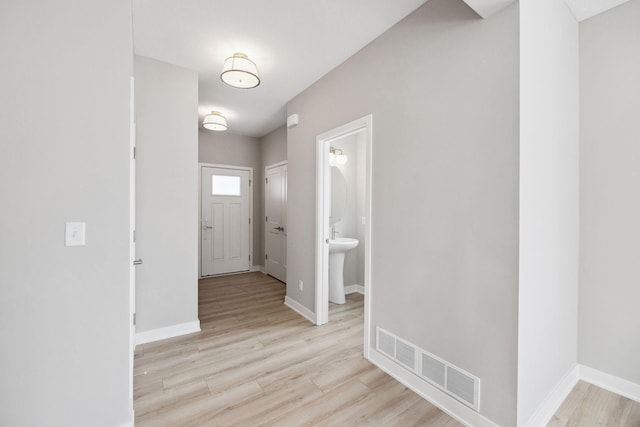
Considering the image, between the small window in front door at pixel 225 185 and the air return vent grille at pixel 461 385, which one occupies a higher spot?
the small window in front door at pixel 225 185

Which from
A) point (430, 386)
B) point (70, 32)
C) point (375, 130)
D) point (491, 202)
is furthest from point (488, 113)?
point (70, 32)

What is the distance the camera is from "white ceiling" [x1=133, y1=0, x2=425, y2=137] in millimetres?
1983

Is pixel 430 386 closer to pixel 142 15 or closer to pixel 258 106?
pixel 142 15

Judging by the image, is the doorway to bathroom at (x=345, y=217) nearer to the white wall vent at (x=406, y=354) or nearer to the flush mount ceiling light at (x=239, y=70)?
the white wall vent at (x=406, y=354)

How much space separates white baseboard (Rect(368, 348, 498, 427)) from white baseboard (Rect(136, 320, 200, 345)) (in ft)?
6.15

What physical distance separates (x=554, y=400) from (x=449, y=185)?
155 centimetres

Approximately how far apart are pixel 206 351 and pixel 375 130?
247cm

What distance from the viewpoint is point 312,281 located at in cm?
319

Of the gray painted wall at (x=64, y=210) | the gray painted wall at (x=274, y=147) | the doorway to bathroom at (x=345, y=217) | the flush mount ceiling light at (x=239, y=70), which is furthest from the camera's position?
the gray painted wall at (x=274, y=147)

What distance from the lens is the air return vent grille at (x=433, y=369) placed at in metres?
1.62

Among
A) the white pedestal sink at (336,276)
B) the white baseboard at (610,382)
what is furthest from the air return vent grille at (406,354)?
the white pedestal sink at (336,276)

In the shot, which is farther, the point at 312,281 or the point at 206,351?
the point at 312,281

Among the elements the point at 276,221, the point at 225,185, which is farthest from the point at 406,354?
the point at 225,185

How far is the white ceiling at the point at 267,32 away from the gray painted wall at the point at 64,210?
0.72 m
